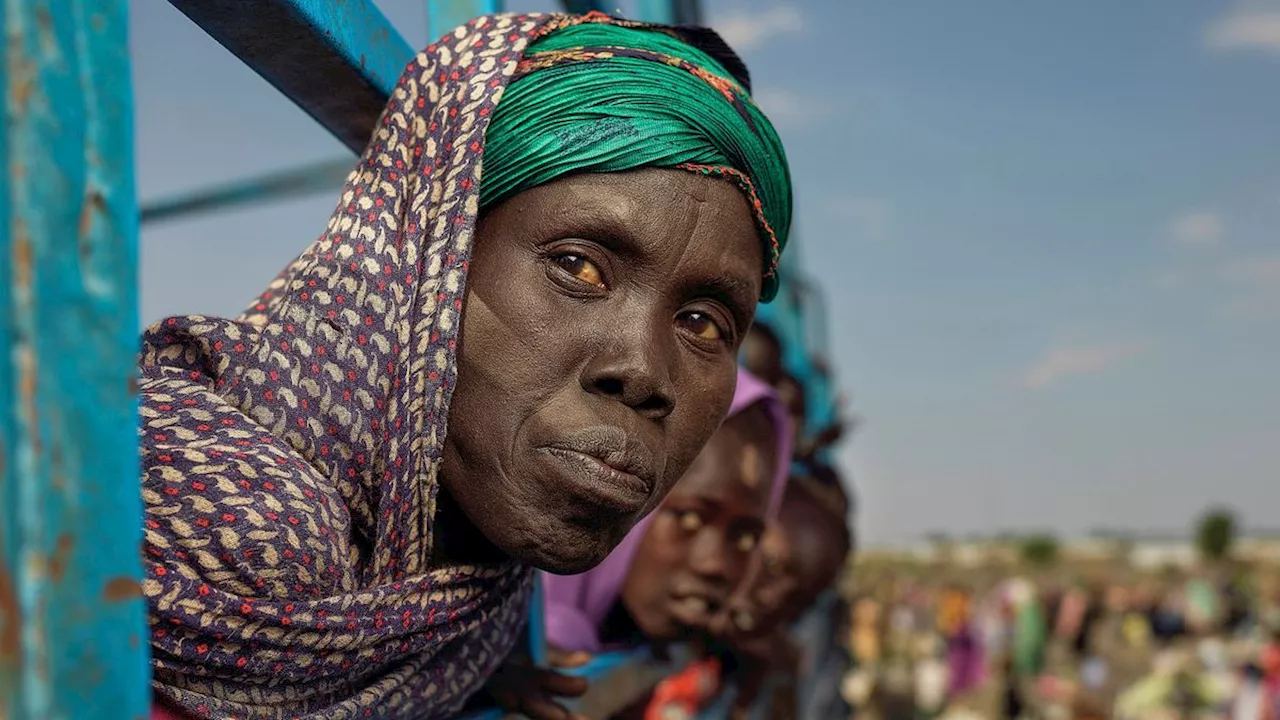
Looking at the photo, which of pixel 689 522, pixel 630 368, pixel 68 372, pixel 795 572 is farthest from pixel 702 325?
pixel 795 572

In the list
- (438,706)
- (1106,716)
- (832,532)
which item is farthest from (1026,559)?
(438,706)

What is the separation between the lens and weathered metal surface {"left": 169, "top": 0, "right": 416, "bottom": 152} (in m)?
1.41

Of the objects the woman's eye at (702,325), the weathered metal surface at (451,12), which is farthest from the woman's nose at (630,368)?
the weathered metal surface at (451,12)

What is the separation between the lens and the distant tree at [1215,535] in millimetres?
35125

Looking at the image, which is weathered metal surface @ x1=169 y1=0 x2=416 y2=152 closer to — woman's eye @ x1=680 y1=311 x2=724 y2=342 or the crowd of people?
woman's eye @ x1=680 y1=311 x2=724 y2=342

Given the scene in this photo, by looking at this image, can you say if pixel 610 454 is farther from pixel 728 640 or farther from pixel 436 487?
pixel 728 640

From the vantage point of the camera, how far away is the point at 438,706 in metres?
1.65

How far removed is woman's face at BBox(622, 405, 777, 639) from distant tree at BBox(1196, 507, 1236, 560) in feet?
117

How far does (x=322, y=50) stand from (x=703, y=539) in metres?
2.21

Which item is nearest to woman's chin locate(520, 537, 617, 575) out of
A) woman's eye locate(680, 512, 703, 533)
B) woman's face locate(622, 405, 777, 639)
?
woman's face locate(622, 405, 777, 639)

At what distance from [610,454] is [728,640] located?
2.95 m

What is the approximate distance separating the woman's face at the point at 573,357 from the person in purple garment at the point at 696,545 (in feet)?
5.75

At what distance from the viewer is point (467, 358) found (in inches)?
57.7

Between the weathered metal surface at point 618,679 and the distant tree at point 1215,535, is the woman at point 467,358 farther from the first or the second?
the distant tree at point 1215,535
